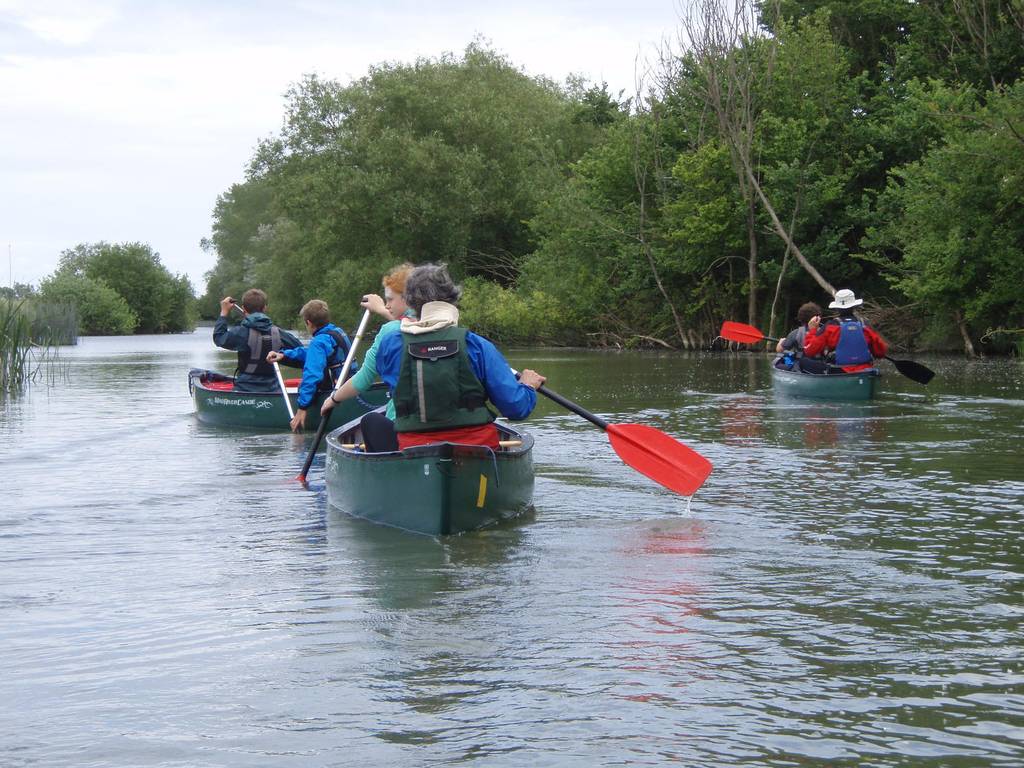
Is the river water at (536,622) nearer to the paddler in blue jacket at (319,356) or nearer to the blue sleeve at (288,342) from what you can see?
the paddler in blue jacket at (319,356)

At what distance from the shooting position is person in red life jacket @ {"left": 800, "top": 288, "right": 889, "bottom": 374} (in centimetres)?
1697

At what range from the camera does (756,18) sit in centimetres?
3553

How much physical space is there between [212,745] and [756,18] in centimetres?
3425

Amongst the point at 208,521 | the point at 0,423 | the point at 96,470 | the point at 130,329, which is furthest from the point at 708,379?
the point at 130,329

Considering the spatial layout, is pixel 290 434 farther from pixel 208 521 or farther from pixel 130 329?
pixel 130 329

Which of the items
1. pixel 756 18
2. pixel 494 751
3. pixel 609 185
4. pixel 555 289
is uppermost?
pixel 756 18

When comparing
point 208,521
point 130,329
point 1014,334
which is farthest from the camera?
point 130,329

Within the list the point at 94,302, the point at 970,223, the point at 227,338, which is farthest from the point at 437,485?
the point at 94,302

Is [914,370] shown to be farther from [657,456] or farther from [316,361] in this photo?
[657,456]

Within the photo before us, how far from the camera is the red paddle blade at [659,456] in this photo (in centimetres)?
883

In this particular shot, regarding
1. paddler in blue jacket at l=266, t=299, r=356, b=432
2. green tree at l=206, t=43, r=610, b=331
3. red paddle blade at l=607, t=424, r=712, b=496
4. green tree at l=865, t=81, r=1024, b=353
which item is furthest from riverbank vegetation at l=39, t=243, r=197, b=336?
red paddle blade at l=607, t=424, r=712, b=496

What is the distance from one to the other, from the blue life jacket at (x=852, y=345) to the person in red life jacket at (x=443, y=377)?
10261 mm

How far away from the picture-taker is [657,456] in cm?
892

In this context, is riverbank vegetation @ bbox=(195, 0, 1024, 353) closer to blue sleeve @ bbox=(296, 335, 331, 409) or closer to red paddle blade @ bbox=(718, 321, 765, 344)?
red paddle blade @ bbox=(718, 321, 765, 344)
